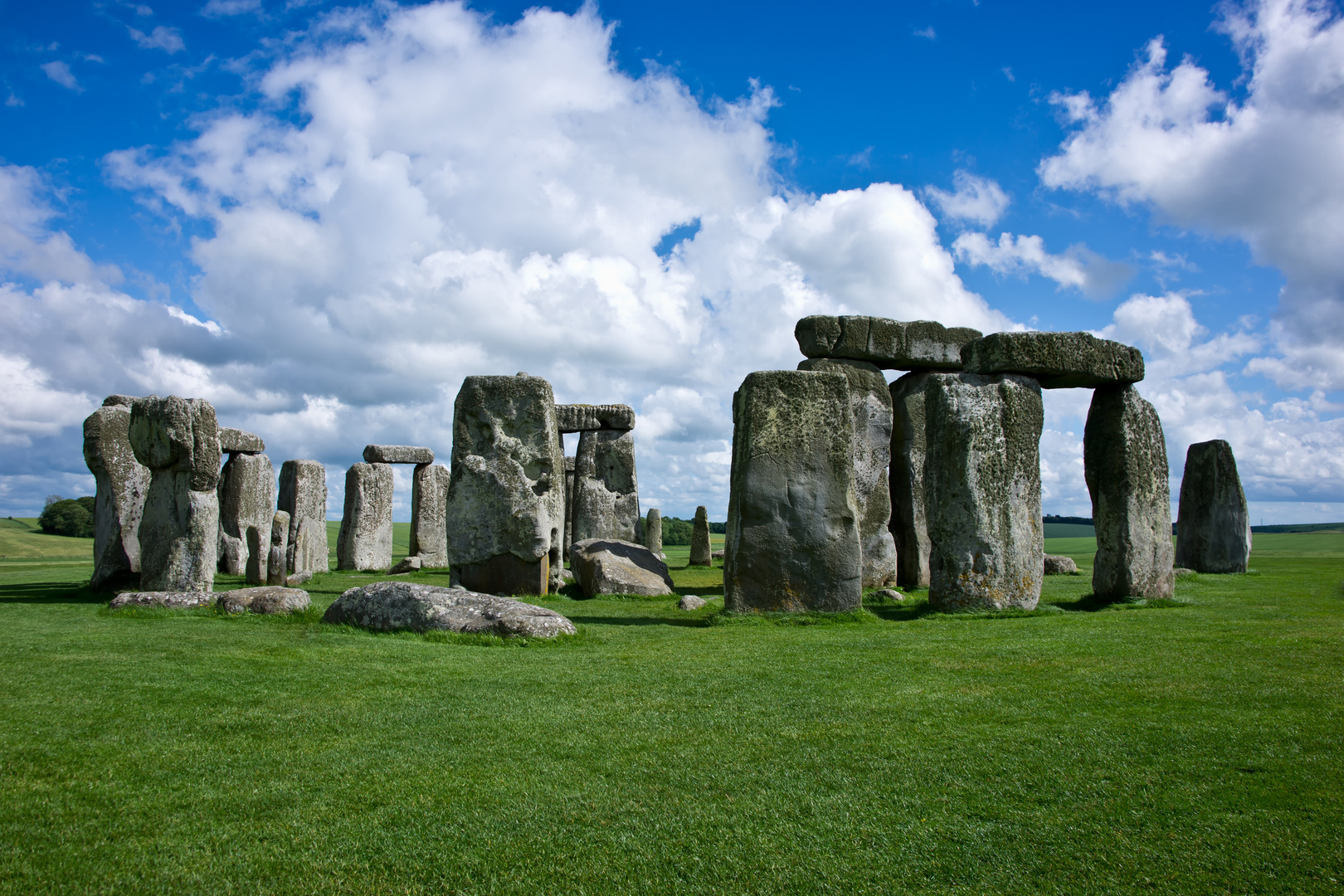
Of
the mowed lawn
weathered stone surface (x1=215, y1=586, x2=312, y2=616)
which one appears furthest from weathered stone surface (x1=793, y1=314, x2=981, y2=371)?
weathered stone surface (x1=215, y1=586, x2=312, y2=616)

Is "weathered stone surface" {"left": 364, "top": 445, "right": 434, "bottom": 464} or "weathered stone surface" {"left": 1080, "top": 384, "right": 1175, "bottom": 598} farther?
"weathered stone surface" {"left": 364, "top": 445, "right": 434, "bottom": 464}

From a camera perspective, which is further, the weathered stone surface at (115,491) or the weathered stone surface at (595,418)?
the weathered stone surface at (595,418)

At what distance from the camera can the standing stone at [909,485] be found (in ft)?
43.9

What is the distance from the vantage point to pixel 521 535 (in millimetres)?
12062

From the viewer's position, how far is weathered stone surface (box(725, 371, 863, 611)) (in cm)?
886

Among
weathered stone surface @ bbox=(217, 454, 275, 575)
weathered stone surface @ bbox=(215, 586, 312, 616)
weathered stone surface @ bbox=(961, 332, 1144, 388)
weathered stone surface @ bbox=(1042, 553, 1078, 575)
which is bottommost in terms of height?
weathered stone surface @ bbox=(215, 586, 312, 616)

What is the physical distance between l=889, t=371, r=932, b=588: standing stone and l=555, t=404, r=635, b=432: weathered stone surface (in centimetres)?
837

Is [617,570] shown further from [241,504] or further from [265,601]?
[241,504]

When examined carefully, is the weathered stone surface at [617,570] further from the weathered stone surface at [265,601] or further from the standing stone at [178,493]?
the standing stone at [178,493]

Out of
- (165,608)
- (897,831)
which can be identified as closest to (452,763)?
(897,831)

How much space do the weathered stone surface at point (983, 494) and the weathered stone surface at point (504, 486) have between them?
227 inches

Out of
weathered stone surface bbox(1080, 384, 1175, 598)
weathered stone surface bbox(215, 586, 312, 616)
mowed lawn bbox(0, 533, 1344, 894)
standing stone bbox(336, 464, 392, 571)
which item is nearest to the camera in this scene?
mowed lawn bbox(0, 533, 1344, 894)

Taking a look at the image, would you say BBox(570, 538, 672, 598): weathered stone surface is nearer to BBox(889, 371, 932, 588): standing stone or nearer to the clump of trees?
BBox(889, 371, 932, 588): standing stone

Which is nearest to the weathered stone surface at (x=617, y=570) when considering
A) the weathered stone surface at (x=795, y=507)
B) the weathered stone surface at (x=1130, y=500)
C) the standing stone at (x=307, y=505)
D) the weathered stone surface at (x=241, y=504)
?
the weathered stone surface at (x=795, y=507)
